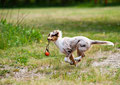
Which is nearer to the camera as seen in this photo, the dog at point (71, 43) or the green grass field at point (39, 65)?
the green grass field at point (39, 65)

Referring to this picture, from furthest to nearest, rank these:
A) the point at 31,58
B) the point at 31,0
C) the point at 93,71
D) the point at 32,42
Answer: the point at 31,0
the point at 32,42
the point at 31,58
the point at 93,71

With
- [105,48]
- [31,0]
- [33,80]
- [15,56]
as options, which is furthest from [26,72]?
[31,0]

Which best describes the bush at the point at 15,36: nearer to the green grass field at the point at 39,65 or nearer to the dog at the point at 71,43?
the green grass field at the point at 39,65

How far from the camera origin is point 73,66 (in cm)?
658

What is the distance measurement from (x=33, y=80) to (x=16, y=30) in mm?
4317

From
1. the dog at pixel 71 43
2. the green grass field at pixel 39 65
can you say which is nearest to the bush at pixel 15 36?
the green grass field at pixel 39 65

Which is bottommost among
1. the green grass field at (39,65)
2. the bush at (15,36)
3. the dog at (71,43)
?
the green grass field at (39,65)

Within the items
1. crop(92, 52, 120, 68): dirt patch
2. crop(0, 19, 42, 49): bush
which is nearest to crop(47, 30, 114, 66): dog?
crop(92, 52, 120, 68): dirt patch

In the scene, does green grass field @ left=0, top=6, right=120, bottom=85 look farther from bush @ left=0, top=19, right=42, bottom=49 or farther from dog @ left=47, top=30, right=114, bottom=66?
dog @ left=47, top=30, right=114, bottom=66

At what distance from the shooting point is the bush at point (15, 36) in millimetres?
8753

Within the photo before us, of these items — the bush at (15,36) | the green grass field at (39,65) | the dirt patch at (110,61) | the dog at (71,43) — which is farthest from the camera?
the bush at (15,36)

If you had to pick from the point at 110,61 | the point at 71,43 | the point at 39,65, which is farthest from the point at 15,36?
the point at 110,61

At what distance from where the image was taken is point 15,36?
9180 mm

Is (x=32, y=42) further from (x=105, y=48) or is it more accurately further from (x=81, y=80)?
(x=81, y=80)
